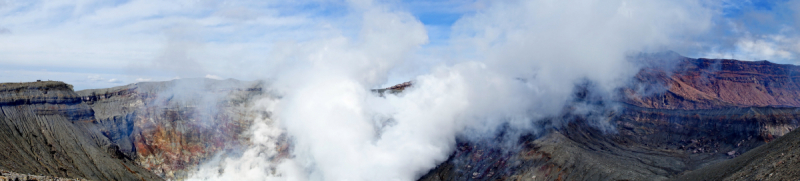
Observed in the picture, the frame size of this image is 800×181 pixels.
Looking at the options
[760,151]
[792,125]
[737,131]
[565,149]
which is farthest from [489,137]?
[792,125]

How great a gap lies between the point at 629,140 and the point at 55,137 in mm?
97692

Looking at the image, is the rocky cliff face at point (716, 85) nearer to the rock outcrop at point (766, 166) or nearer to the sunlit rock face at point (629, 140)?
the sunlit rock face at point (629, 140)

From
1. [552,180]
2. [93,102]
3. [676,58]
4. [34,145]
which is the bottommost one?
[552,180]

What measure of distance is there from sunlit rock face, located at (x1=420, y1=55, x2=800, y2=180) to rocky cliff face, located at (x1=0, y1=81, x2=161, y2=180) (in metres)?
45.6

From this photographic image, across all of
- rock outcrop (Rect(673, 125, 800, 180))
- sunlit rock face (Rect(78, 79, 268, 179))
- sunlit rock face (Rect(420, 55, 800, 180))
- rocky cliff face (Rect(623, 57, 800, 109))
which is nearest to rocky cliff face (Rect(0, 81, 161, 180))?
sunlit rock face (Rect(78, 79, 268, 179))

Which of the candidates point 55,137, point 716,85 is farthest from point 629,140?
point 55,137

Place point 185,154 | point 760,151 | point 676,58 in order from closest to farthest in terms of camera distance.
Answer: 1. point 760,151
2. point 185,154
3. point 676,58

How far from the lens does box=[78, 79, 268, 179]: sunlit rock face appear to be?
80500 millimetres

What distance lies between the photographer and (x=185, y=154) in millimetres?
82000

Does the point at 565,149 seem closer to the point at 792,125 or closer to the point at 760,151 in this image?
the point at 760,151

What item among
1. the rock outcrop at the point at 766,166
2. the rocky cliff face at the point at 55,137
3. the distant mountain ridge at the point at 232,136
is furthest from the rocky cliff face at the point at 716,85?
the rocky cliff face at the point at 55,137

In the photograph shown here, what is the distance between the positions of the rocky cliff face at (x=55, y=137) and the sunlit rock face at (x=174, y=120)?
4.24 meters

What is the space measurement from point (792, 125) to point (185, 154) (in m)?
109

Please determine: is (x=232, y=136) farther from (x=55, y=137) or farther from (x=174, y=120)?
(x=55, y=137)
